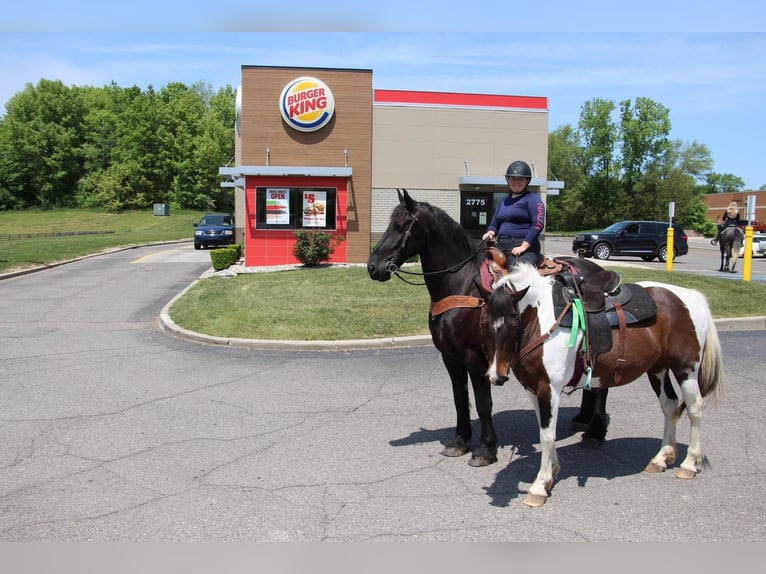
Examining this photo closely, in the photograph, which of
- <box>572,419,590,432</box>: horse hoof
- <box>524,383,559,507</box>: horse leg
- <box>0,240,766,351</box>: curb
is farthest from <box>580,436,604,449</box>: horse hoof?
<box>0,240,766,351</box>: curb

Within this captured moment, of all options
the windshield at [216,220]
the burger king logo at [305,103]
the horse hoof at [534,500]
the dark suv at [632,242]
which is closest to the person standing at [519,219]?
the horse hoof at [534,500]

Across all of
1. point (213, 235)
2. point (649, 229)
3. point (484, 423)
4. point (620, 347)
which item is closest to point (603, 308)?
point (620, 347)

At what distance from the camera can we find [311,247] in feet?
66.9

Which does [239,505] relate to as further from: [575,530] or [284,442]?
[575,530]

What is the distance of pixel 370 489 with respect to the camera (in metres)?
4.50

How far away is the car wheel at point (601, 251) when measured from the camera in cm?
2806

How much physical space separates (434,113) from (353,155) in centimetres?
336

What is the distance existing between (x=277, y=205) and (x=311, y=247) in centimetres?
269

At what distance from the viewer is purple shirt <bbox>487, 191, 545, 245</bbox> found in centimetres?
537

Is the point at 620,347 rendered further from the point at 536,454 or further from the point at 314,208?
the point at 314,208

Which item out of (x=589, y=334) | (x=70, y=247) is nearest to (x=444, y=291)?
(x=589, y=334)

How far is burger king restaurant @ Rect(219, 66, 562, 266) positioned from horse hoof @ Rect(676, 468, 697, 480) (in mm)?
18027

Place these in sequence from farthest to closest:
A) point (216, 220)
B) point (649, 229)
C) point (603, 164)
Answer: point (603, 164) → point (216, 220) → point (649, 229)

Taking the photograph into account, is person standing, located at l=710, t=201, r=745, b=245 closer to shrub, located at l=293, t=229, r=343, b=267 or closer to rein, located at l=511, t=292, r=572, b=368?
shrub, located at l=293, t=229, r=343, b=267
